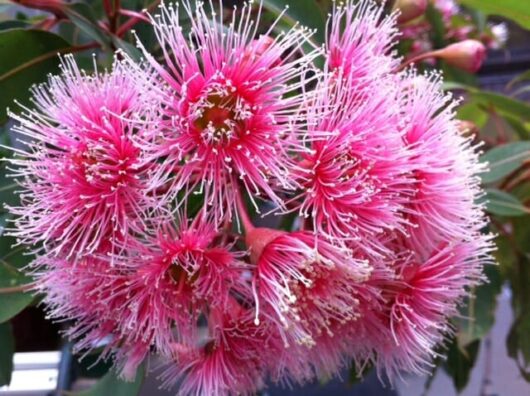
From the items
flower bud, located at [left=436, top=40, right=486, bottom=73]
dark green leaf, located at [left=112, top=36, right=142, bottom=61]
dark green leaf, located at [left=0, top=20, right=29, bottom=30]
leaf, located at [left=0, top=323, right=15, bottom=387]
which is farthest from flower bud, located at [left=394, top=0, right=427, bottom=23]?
leaf, located at [left=0, top=323, right=15, bottom=387]

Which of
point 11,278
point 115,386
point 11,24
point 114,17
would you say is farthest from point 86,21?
point 115,386

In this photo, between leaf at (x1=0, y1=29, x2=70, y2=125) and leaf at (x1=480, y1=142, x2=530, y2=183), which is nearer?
leaf at (x1=0, y1=29, x2=70, y2=125)

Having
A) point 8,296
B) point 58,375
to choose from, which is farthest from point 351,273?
point 58,375

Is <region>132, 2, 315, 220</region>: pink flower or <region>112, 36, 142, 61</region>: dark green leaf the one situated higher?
<region>112, 36, 142, 61</region>: dark green leaf

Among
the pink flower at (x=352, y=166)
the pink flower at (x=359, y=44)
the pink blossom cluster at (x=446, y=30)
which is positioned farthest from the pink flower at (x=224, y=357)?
the pink blossom cluster at (x=446, y=30)

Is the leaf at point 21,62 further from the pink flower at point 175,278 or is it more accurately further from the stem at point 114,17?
the pink flower at point 175,278

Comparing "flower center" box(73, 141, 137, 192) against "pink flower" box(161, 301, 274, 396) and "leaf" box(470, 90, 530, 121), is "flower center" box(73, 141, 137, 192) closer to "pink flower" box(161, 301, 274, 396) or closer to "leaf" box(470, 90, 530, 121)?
"pink flower" box(161, 301, 274, 396)

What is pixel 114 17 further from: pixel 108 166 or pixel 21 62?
pixel 108 166
